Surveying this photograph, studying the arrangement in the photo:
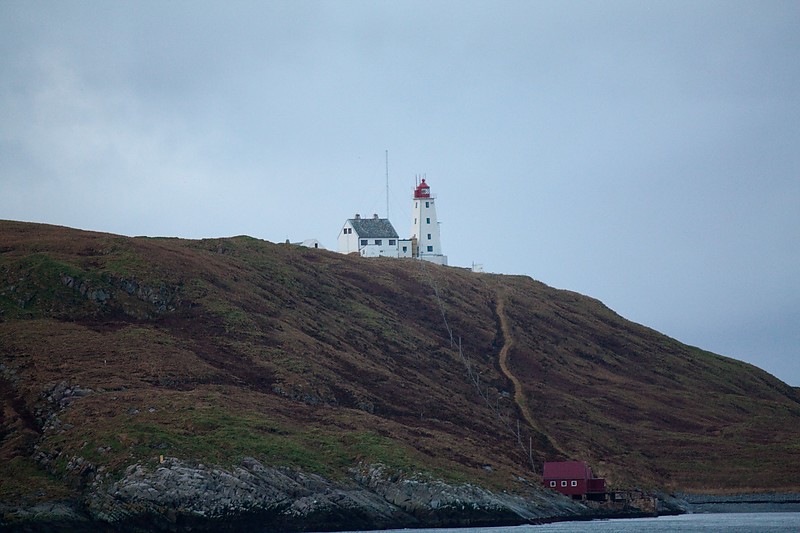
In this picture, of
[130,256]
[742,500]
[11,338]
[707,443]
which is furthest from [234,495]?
[707,443]

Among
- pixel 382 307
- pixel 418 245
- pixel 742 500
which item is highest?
pixel 418 245

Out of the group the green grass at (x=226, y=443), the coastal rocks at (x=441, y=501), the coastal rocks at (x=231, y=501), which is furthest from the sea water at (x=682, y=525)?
the green grass at (x=226, y=443)

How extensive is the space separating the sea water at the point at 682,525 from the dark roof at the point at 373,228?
241 ft

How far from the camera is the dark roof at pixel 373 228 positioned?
511 feet

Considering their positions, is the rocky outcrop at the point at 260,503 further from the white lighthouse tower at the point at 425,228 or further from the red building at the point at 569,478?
the white lighthouse tower at the point at 425,228

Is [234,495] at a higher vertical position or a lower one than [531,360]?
lower

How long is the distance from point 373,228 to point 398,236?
3710mm

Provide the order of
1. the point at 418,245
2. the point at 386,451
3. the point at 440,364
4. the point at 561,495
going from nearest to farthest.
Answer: the point at 386,451, the point at 561,495, the point at 440,364, the point at 418,245

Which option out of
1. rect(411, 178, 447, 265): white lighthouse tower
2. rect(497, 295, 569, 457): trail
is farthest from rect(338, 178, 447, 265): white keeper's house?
rect(497, 295, 569, 457): trail

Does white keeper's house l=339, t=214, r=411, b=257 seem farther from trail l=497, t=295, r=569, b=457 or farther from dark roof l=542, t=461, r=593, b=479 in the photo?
dark roof l=542, t=461, r=593, b=479

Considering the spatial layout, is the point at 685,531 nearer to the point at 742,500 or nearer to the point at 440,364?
the point at 742,500

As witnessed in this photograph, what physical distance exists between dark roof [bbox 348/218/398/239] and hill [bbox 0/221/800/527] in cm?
793

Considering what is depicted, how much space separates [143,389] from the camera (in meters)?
80.6

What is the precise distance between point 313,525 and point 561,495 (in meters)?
26.1
